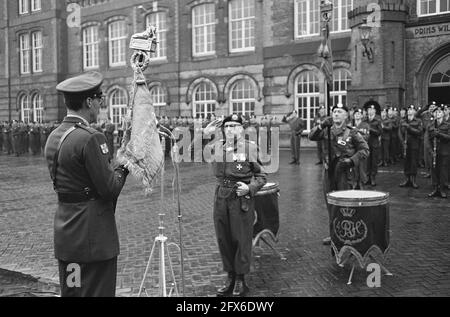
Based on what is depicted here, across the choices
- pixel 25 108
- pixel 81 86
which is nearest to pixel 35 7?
pixel 25 108

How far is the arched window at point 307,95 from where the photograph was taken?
2419 cm

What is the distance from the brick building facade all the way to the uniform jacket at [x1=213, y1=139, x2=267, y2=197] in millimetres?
15099

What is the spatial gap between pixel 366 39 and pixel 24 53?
93.6 feet

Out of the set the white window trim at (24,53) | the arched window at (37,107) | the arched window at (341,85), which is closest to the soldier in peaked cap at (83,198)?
the arched window at (341,85)

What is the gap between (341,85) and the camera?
912 inches

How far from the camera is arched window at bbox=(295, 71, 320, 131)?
2419 cm

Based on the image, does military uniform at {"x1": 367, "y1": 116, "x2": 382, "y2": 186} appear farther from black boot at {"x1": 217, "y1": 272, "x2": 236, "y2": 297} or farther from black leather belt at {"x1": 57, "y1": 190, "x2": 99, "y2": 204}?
black leather belt at {"x1": 57, "y1": 190, "x2": 99, "y2": 204}

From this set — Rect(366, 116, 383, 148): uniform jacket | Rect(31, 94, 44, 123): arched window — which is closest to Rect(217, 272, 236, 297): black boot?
Rect(366, 116, 383, 148): uniform jacket

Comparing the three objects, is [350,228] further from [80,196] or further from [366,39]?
[366,39]

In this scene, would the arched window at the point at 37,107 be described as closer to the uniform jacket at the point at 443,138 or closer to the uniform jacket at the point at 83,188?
the uniform jacket at the point at 443,138

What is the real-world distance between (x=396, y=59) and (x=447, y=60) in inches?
78.2

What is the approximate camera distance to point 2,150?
102 feet

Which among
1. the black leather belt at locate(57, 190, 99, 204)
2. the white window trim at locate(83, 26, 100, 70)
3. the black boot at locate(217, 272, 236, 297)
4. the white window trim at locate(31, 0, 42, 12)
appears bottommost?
the black boot at locate(217, 272, 236, 297)
